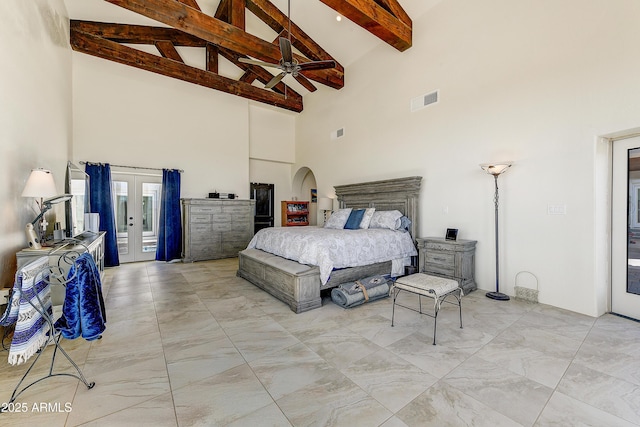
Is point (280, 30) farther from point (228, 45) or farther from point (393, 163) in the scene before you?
point (393, 163)

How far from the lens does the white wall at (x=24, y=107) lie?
2404mm

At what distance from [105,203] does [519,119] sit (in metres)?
7.65

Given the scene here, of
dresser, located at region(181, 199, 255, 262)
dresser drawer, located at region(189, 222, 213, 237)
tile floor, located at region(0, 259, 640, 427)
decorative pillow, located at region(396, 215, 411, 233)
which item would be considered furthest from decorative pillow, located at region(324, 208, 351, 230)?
dresser drawer, located at region(189, 222, 213, 237)

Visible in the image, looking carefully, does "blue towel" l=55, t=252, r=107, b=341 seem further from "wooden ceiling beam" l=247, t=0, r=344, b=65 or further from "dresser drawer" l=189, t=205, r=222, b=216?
"wooden ceiling beam" l=247, t=0, r=344, b=65

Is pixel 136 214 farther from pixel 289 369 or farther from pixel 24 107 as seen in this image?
pixel 289 369

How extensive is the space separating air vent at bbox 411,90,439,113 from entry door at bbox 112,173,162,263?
19.4 feet

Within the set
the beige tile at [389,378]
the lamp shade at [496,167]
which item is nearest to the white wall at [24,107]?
the beige tile at [389,378]

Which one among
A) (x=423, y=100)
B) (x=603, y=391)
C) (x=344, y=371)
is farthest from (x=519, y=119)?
(x=344, y=371)

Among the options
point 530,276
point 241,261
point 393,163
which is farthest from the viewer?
point 393,163

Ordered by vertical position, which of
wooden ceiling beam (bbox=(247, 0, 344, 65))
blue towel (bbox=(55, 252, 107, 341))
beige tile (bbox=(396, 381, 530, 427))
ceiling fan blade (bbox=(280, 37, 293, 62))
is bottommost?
beige tile (bbox=(396, 381, 530, 427))

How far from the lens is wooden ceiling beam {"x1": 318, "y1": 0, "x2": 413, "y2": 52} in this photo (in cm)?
404

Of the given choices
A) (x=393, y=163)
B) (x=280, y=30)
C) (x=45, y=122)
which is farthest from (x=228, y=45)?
(x=393, y=163)

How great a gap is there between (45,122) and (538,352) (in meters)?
6.07

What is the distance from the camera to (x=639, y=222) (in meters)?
3.02
